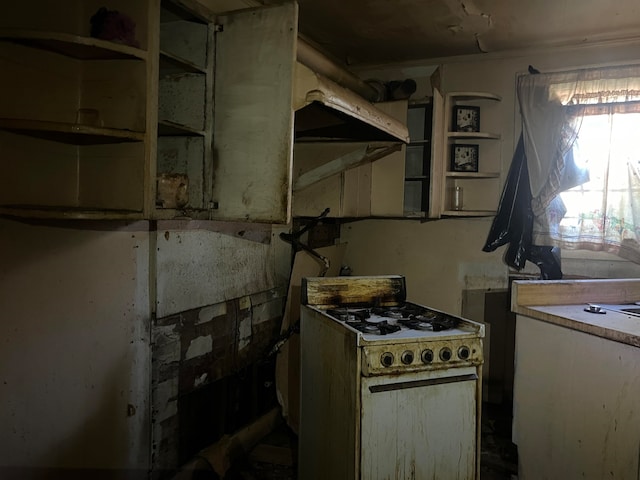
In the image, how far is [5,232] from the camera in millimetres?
1565

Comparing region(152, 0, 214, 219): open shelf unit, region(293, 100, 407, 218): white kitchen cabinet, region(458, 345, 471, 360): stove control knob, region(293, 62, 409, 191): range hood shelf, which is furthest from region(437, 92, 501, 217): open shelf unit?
region(152, 0, 214, 219): open shelf unit

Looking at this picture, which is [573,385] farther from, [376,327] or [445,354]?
[376,327]

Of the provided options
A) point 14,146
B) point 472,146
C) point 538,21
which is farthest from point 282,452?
point 538,21

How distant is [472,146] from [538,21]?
0.86m

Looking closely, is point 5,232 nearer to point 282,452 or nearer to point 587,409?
point 282,452

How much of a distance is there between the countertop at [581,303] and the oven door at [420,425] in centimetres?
57

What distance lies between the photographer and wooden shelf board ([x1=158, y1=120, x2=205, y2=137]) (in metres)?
1.73

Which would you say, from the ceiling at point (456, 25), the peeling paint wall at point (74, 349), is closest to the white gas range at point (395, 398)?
the peeling paint wall at point (74, 349)

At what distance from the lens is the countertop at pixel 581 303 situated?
195cm

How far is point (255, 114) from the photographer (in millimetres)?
1903

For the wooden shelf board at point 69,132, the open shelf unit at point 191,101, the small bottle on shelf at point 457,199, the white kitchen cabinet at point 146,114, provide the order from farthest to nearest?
the small bottle on shelf at point 457,199, the open shelf unit at point 191,101, the white kitchen cabinet at point 146,114, the wooden shelf board at point 69,132

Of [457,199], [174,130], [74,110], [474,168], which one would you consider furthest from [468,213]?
[74,110]

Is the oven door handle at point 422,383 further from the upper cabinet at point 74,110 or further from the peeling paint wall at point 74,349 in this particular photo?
the upper cabinet at point 74,110

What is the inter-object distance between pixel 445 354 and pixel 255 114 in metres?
1.19
